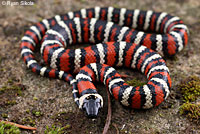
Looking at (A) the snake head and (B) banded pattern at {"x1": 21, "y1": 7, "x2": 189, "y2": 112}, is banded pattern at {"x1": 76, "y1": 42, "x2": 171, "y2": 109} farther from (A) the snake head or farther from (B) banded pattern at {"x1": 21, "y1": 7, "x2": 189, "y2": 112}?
(A) the snake head

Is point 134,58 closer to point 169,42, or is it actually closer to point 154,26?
point 169,42

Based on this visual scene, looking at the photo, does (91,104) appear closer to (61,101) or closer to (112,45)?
(61,101)

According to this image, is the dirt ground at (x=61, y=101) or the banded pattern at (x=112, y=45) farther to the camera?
the banded pattern at (x=112, y=45)

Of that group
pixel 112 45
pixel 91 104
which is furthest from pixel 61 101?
pixel 112 45

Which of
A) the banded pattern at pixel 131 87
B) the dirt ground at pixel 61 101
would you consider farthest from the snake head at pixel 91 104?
the dirt ground at pixel 61 101

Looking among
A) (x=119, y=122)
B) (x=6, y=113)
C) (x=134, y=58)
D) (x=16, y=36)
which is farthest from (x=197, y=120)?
(x=16, y=36)

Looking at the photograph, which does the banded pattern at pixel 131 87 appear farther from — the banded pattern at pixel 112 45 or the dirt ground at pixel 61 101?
the dirt ground at pixel 61 101

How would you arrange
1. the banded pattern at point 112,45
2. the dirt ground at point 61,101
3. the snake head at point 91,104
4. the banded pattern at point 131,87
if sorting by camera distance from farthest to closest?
the banded pattern at point 112,45 < the banded pattern at point 131,87 < the dirt ground at point 61,101 < the snake head at point 91,104
